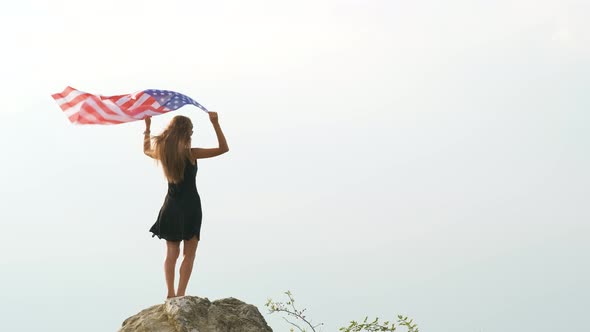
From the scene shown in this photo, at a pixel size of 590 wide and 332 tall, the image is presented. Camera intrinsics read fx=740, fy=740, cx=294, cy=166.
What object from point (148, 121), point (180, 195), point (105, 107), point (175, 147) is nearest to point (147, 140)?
point (148, 121)

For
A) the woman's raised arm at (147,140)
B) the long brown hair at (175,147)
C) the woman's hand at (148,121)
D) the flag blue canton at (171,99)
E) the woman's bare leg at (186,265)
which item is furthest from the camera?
the flag blue canton at (171,99)

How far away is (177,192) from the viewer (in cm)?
1062

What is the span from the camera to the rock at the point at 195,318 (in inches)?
372

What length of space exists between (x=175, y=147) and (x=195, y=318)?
8.16 ft

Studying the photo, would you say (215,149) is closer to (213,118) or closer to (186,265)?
(213,118)

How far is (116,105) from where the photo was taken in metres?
11.8

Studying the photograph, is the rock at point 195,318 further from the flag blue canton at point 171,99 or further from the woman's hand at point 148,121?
the flag blue canton at point 171,99

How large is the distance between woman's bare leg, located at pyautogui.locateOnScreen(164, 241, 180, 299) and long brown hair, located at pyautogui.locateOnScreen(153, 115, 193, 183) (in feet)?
3.07

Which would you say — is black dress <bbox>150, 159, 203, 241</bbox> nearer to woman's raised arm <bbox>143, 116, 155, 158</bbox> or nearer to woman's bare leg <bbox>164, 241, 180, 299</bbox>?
woman's bare leg <bbox>164, 241, 180, 299</bbox>

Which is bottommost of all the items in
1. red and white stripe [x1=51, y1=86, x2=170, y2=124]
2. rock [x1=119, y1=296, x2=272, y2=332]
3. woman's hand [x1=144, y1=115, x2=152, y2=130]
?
rock [x1=119, y1=296, x2=272, y2=332]

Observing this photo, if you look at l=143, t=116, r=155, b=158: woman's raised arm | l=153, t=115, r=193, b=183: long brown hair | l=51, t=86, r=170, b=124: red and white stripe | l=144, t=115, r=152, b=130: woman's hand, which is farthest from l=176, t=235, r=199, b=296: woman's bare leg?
l=51, t=86, r=170, b=124: red and white stripe

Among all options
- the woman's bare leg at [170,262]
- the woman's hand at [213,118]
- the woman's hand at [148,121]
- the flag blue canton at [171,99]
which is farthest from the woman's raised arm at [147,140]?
the woman's bare leg at [170,262]

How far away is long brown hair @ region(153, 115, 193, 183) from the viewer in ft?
34.4

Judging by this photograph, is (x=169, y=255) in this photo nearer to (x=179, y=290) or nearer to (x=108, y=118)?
(x=179, y=290)
